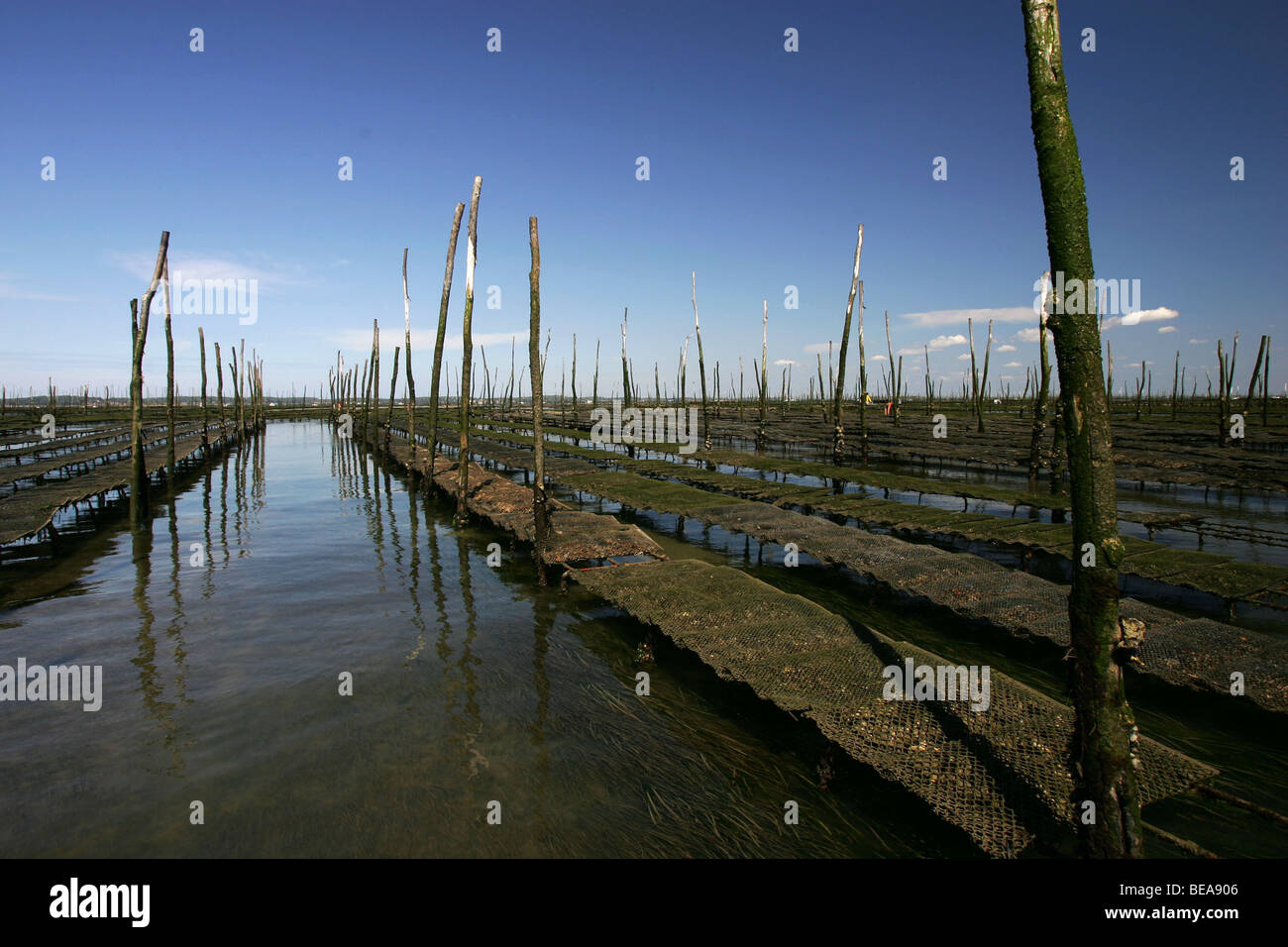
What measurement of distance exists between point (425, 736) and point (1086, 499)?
274 inches

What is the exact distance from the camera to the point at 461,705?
323 inches

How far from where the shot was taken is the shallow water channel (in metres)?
5.68

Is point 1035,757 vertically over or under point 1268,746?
over

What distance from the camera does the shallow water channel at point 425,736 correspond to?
568 centimetres

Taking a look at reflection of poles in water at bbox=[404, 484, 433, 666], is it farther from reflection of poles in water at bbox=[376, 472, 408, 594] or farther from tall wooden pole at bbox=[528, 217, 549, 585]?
tall wooden pole at bbox=[528, 217, 549, 585]

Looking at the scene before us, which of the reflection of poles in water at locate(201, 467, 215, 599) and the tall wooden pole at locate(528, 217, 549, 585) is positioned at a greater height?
the tall wooden pole at locate(528, 217, 549, 585)

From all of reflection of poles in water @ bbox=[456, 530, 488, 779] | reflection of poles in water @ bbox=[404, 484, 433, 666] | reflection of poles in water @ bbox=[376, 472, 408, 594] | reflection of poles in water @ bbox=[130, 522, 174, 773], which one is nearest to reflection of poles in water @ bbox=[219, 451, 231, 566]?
reflection of poles in water @ bbox=[130, 522, 174, 773]

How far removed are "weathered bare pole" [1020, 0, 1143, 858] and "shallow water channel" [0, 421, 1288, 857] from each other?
1.99m

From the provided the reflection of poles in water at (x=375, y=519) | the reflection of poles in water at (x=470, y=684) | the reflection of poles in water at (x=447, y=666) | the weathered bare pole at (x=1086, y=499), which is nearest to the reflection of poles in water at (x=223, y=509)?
the reflection of poles in water at (x=375, y=519)

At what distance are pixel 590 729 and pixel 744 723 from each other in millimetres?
1846

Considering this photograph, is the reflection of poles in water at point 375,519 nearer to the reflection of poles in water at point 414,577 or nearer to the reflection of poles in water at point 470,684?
the reflection of poles in water at point 414,577

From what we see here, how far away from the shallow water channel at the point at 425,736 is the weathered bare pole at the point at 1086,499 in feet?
6.53
